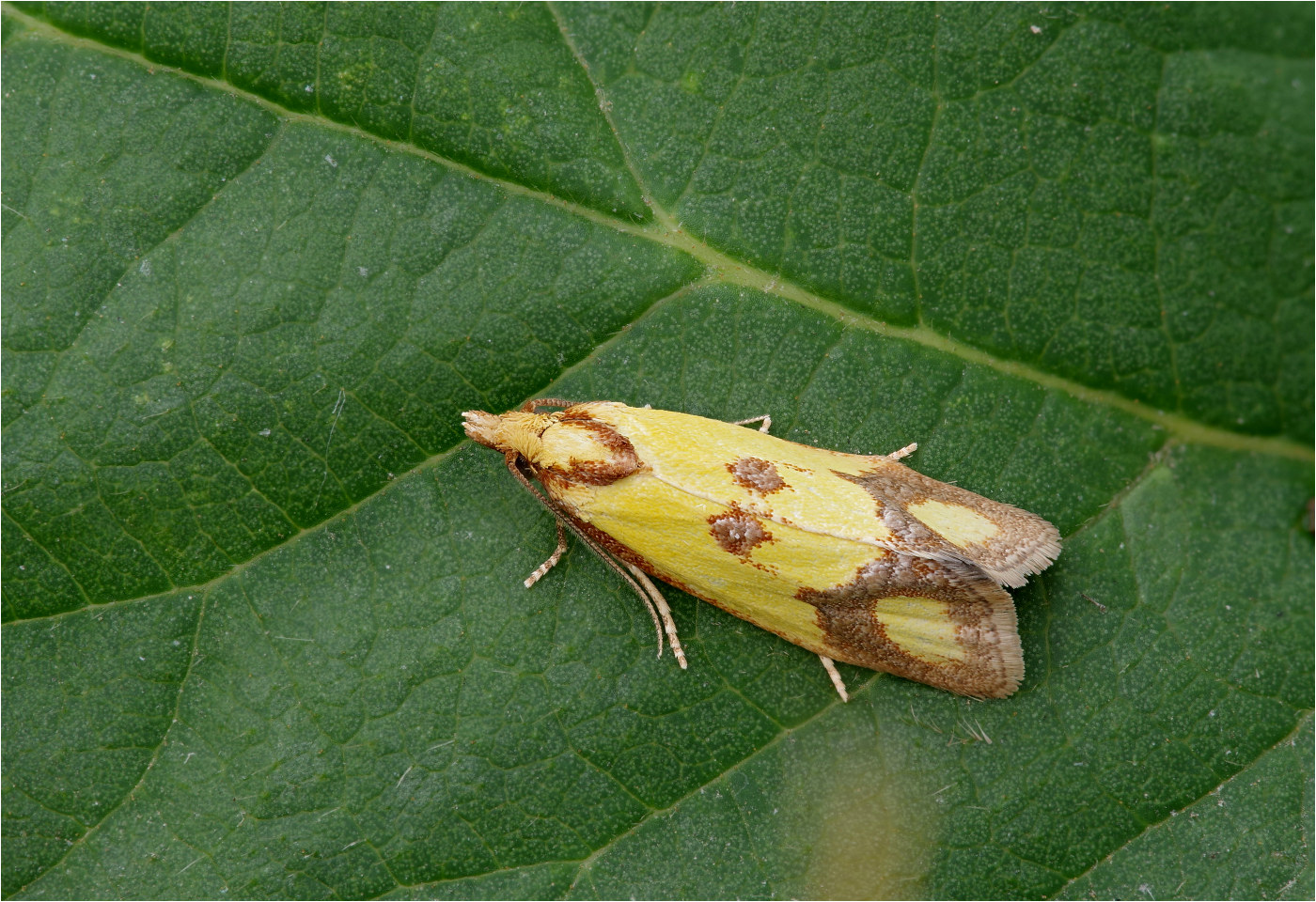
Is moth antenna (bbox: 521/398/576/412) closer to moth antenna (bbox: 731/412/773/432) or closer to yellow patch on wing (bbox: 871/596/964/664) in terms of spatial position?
moth antenna (bbox: 731/412/773/432)

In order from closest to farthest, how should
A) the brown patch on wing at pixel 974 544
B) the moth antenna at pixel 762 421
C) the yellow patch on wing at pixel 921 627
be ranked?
the brown patch on wing at pixel 974 544, the yellow patch on wing at pixel 921 627, the moth antenna at pixel 762 421

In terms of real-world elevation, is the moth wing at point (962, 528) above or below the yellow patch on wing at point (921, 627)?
above

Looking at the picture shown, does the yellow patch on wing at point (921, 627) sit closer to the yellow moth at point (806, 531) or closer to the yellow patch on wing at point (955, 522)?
the yellow moth at point (806, 531)

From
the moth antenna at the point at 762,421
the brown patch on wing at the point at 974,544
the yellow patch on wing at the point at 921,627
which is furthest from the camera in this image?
the moth antenna at the point at 762,421

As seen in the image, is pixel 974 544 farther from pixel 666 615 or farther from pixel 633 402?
pixel 633 402

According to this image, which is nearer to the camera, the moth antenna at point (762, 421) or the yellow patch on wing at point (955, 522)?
the yellow patch on wing at point (955, 522)

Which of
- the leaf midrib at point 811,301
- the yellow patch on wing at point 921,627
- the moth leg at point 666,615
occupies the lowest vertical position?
the moth leg at point 666,615

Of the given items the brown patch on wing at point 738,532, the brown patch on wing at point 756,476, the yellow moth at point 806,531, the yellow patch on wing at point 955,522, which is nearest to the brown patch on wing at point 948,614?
the yellow moth at point 806,531

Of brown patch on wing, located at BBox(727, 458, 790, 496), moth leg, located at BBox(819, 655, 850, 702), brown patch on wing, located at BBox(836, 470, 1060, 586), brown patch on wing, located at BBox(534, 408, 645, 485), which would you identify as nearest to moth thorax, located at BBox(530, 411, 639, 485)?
brown patch on wing, located at BBox(534, 408, 645, 485)
